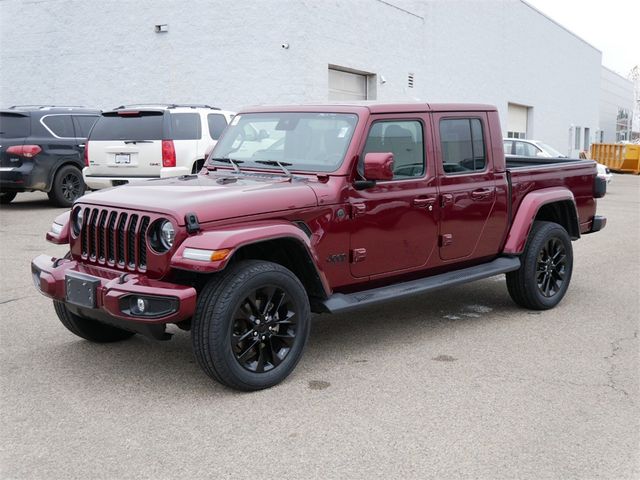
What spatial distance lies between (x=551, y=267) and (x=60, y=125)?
10109mm

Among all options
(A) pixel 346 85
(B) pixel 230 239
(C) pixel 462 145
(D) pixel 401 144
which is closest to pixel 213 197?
(B) pixel 230 239

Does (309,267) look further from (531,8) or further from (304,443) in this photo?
(531,8)

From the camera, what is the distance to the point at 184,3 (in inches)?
780

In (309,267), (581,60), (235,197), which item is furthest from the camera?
(581,60)

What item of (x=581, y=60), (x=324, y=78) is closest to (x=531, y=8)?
(x=581, y=60)

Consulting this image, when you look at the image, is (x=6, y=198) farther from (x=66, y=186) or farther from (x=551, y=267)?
(x=551, y=267)

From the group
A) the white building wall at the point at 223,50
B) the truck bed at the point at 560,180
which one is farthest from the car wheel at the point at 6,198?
the truck bed at the point at 560,180

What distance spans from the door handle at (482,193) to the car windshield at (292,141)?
1.30 meters

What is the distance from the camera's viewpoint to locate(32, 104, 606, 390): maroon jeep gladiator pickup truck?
4.35 m

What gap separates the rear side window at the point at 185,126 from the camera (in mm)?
11719

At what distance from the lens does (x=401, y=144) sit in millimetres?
5574

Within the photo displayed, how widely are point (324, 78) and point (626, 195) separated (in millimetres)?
9558

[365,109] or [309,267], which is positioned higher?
[365,109]

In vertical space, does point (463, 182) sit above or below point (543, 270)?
above
